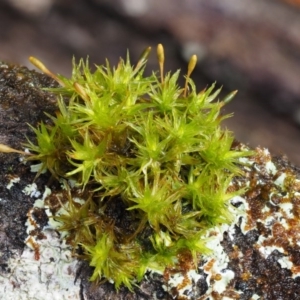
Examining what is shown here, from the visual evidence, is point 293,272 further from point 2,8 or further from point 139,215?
point 2,8

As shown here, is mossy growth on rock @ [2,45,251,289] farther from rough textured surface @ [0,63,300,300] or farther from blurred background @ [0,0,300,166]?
blurred background @ [0,0,300,166]

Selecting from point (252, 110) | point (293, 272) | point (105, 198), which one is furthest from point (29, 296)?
point (252, 110)

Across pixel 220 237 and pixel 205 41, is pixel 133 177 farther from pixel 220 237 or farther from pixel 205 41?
pixel 205 41

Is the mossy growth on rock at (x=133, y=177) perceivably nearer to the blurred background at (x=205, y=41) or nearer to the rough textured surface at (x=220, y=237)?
the rough textured surface at (x=220, y=237)

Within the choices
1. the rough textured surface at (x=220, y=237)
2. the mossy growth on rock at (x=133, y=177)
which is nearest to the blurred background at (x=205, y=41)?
the rough textured surface at (x=220, y=237)

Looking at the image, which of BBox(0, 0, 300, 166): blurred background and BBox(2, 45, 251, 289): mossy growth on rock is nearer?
BBox(2, 45, 251, 289): mossy growth on rock

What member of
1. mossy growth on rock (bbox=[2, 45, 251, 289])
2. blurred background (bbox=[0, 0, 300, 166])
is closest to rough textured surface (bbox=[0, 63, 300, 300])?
mossy growth on rock (bbox=[2, 45, 251, 289])

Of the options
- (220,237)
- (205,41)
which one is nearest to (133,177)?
(220,237)

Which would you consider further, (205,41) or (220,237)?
(205,41)
